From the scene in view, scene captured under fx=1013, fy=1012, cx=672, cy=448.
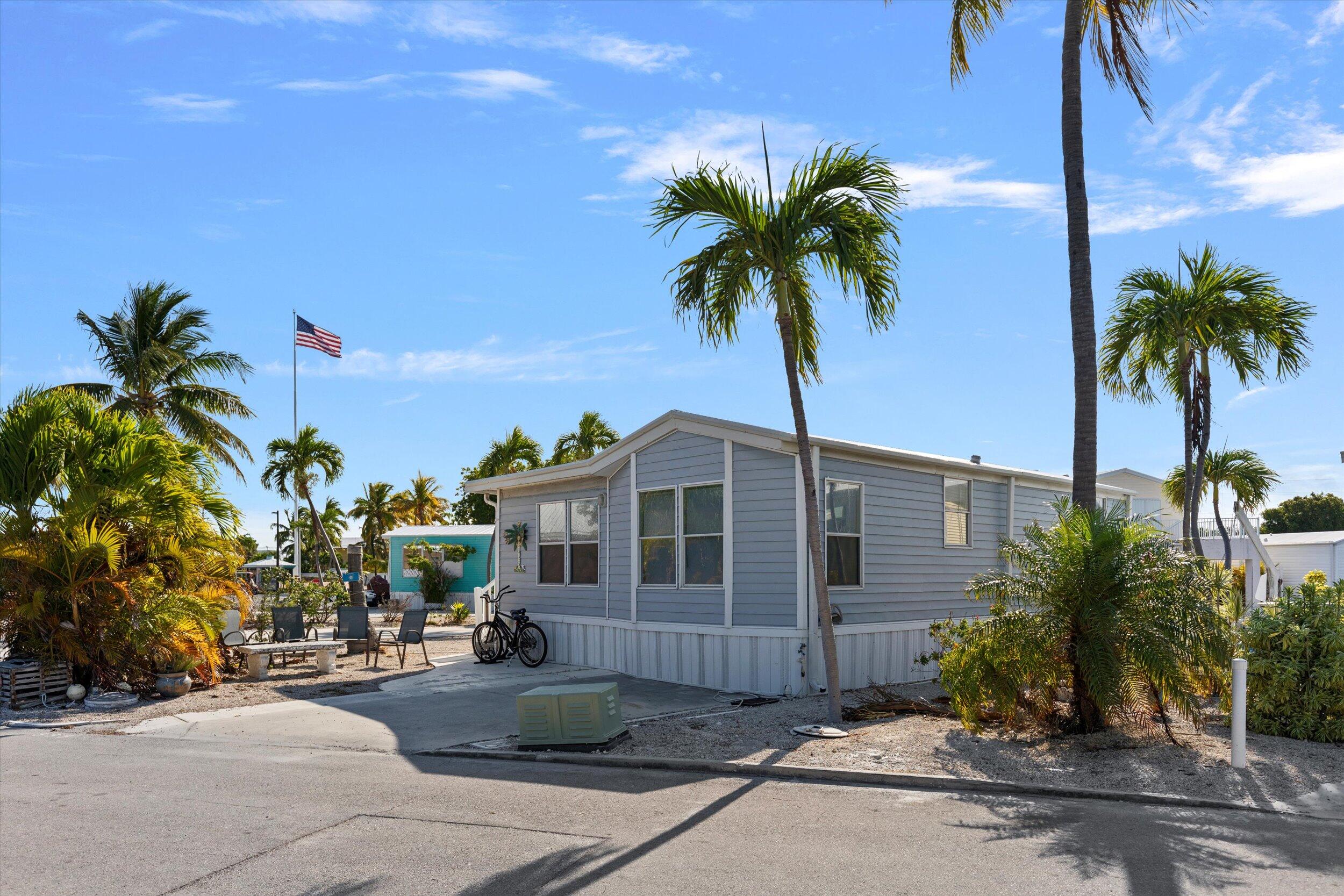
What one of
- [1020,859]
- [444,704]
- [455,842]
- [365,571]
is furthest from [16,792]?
[365,571]

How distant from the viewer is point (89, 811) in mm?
7266

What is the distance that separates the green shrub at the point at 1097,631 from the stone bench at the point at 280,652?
10.1m

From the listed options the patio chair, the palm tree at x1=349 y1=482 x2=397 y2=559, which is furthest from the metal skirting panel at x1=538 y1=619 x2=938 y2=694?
the palm tree at x1=349 y1=482 x2=397 y2=559

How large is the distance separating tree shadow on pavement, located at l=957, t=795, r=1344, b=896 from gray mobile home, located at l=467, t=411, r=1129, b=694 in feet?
18.5

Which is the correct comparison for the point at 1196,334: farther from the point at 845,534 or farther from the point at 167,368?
the point at 167,368

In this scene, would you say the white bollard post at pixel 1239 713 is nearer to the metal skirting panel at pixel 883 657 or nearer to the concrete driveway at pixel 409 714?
the metal skirting panel at pixel 883 657

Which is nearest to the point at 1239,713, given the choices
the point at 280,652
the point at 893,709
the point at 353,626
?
the point at 893,709

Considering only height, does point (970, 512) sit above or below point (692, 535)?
above

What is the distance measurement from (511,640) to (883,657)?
239 inches

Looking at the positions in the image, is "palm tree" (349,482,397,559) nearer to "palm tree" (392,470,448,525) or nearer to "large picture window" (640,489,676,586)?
"palm tree" (392,470,448,525)

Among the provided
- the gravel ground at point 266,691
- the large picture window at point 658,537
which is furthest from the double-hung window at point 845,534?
the gravel ground at point 266,691

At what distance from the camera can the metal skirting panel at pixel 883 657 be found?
43.5ft

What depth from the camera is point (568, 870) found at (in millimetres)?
5609

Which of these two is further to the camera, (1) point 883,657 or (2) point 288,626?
(2) point 288,626
